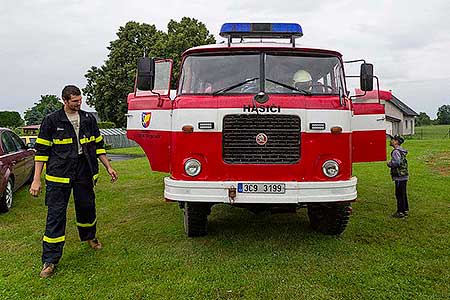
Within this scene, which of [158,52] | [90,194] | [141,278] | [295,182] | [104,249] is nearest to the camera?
[141,278]

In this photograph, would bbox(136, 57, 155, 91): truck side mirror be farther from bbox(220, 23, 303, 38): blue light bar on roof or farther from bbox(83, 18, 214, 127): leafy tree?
bbox(83, 18, 214, 127): leafy tree

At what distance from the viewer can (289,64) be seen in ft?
18.6

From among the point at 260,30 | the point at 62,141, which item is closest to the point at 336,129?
the point at 260,30

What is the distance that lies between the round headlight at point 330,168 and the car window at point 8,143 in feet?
20.3

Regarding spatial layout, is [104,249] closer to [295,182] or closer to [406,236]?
[295,182]

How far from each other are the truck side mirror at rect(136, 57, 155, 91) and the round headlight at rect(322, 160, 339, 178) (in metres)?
2.42

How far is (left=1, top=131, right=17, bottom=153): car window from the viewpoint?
28.4 ft

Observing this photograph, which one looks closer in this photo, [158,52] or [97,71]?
[158,52]

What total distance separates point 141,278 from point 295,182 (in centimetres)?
193

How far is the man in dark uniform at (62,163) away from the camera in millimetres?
4988

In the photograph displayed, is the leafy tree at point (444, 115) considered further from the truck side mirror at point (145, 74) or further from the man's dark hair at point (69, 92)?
the man's dark hair at point (69, 92)

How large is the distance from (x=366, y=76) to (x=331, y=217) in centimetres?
191

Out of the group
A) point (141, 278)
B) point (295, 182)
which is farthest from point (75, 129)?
point (295, 182)

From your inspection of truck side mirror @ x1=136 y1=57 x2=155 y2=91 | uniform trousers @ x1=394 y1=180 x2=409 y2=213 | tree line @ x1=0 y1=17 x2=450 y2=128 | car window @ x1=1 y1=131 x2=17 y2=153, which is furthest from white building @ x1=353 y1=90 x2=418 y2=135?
truck side mirror @ x1=136 y1=57 x2=155 y2=91
